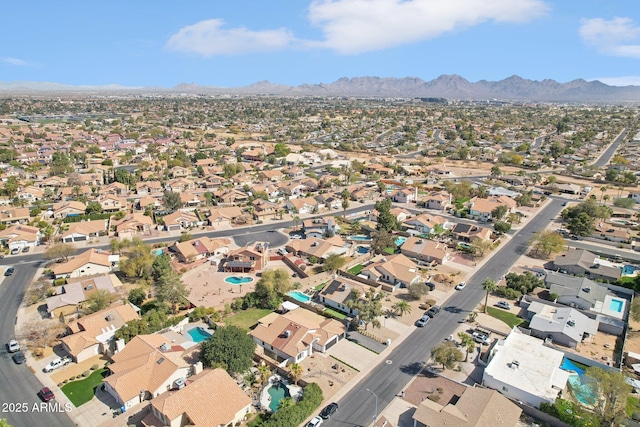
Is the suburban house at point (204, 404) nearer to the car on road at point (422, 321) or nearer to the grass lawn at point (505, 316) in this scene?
the car on road at point (422, 321)

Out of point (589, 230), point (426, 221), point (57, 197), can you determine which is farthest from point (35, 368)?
point (589, 230)

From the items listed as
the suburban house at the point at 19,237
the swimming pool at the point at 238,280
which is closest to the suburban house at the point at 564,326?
the swimming pool at the point at 238,280

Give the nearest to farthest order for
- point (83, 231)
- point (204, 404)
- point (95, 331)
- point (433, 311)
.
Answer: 1. point (204, 404)
2. point (95, 331)
3. point (433, 311)
4. point (83, 231)

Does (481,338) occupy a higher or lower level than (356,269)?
lower

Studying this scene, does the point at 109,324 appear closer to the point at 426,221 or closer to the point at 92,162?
the point at 426,221

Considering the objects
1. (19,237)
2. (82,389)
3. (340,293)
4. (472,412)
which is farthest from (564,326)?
(19,237)

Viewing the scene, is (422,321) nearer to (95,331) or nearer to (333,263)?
(333,263)
